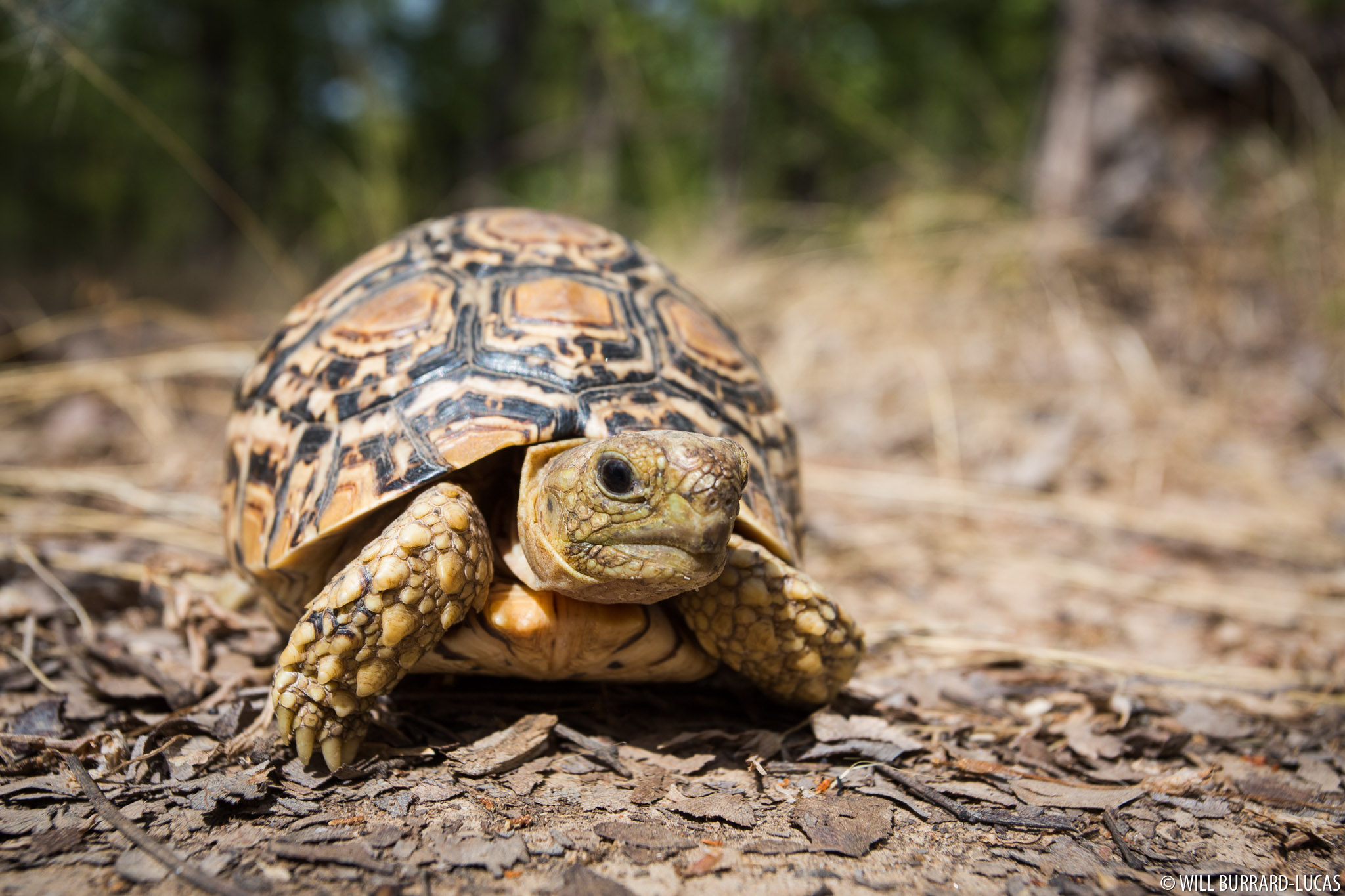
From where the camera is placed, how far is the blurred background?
11.1 ft

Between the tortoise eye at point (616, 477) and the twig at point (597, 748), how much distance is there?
61 cm

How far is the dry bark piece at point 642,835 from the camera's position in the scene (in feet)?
5.18

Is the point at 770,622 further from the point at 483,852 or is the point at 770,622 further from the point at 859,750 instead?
the point at 483,852

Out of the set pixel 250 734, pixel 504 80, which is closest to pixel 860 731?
pixel 250 734

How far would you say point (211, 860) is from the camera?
144cm

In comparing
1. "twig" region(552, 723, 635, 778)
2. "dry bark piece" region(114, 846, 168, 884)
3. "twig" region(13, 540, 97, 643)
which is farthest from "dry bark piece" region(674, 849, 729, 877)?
"twig" region(13, 540, 97, 643)

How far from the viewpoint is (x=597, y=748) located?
192cm

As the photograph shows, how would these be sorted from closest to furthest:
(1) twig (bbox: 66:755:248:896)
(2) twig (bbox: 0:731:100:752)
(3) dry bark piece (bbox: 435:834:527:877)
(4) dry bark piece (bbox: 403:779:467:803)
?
(1) twig (bbox: 66:755:248:896) < (3) dry bark piece (bbox: 435:834:527:877) < (4) dry bark piece (bbox: 403:779:467:803) < (2) twig (bbox: 0:731:100:752)

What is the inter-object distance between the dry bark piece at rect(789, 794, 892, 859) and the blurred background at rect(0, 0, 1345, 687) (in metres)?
1.13

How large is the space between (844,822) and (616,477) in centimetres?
81

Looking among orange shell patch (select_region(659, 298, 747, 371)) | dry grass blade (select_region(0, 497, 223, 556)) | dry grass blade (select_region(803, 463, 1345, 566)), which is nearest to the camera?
orange shell patch (select_region(659, 298, 747, 371))

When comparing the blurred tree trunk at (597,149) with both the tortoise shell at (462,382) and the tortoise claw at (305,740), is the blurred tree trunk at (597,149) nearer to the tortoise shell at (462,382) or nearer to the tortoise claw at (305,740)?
the tortoise shell at (462,382)

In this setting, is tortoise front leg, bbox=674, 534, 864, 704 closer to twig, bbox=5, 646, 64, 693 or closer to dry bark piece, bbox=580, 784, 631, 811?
dry bark piece, bbox=580, 784, 631, 811

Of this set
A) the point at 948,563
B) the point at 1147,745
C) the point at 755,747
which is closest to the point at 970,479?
the point at 948,563
